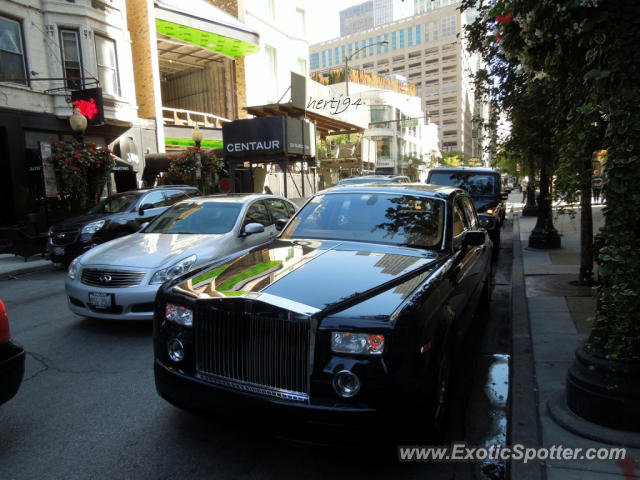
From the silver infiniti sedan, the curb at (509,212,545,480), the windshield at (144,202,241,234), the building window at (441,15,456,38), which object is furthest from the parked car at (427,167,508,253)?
the building window at (441,15,456,38)

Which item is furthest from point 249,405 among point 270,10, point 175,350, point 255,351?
point 270,10

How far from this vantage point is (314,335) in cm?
258

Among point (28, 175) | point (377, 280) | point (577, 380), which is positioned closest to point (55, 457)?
point (377, 280)

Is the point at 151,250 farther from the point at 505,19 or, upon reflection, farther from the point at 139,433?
the point at 505,19

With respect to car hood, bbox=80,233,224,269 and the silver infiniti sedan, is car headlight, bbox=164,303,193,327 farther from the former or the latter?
car hood, bbox=80,233,224,269

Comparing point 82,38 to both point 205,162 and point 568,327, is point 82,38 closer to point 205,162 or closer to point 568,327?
point 205,162

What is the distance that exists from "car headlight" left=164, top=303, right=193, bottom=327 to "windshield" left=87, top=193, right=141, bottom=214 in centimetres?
864

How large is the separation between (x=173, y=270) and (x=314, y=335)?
3.33 metres

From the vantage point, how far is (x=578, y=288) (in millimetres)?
7102

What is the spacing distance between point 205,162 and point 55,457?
16204mm

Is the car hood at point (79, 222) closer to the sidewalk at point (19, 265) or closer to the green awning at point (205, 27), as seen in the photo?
the sidewalk at point (19, 265)

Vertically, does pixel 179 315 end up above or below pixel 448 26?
below

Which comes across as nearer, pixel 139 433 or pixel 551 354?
pixel 139 433

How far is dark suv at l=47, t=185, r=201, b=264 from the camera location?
1006 cm
